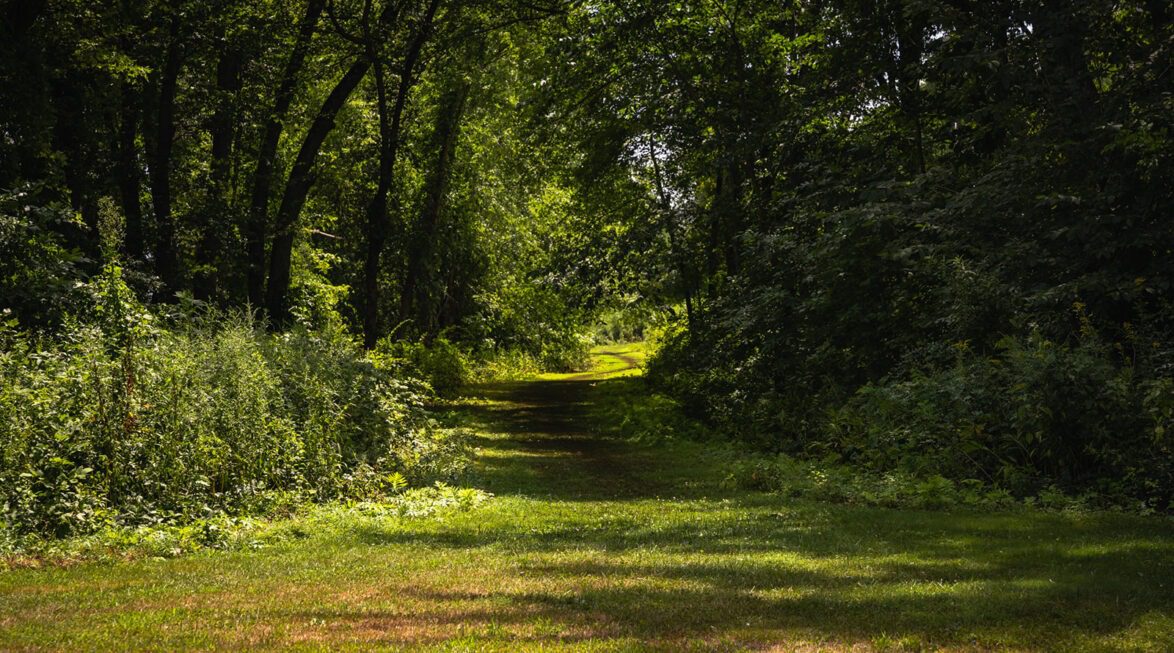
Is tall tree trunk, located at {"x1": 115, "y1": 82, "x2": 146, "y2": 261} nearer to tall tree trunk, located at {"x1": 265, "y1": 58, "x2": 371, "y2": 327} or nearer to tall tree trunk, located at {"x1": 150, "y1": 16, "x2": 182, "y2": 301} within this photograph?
tall tree trunk, located at {"x1": 150, "y1": 16, "x2": 182, "y2": 301}

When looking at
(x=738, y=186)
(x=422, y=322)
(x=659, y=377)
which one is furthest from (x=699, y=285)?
(x=422, y=322)

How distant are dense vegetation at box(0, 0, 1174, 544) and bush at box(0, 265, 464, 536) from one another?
5cm

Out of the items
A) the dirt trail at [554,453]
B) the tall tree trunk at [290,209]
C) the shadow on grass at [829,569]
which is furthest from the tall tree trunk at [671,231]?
the shadow on grass at [829,569]

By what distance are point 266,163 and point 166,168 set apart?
315 centimetres

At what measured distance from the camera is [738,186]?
26000mm

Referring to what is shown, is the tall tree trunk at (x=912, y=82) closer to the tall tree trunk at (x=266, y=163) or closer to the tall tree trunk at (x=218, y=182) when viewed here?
the tall tree trunk at (x=266, y=163)

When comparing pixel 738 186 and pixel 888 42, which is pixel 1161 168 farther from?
pixel 738 186

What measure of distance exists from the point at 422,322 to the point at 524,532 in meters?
30.5

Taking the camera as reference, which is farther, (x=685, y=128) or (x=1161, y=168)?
(x=685, y=128)

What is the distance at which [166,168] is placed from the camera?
19.3 m

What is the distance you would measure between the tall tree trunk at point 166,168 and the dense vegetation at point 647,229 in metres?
0.10

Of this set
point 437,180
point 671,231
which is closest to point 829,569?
point 671,231

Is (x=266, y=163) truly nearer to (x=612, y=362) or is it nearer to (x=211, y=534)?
(x=211, y=534)

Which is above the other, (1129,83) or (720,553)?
(1129,83)
